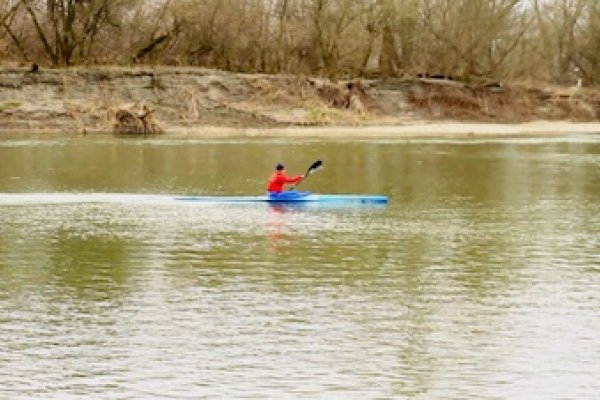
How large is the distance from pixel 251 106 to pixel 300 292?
47295 mm

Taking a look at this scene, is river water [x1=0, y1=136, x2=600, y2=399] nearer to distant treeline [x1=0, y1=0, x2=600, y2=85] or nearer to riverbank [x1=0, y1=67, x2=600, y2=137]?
riverbank [x1=0, y1=67, x2=600, y2=137]

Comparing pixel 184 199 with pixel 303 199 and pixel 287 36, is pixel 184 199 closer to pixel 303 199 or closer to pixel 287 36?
pixel 303 199

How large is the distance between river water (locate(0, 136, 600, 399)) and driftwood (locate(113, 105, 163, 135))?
24193 millimetres

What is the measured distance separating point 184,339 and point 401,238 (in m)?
9.17

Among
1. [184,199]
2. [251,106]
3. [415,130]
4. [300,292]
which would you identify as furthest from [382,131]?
[300,292]

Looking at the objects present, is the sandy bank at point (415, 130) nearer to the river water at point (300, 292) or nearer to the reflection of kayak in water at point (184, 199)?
the river water at point (300, 292)

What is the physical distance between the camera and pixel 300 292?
1816cm

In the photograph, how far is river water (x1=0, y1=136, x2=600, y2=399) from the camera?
13500mm

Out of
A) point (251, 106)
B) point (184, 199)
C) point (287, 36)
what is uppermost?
point (287, 36)

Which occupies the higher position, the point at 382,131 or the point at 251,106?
the point at 251,106

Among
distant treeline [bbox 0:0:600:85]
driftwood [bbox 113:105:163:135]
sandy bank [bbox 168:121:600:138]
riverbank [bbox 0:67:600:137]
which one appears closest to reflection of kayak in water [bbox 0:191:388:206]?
sandy bank [bbox 168:121:600:138]

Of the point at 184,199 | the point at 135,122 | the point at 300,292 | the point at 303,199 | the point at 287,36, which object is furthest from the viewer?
the point at 287,36

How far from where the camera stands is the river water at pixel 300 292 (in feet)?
44.3

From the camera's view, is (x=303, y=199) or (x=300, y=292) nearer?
(x=300, y=292)
